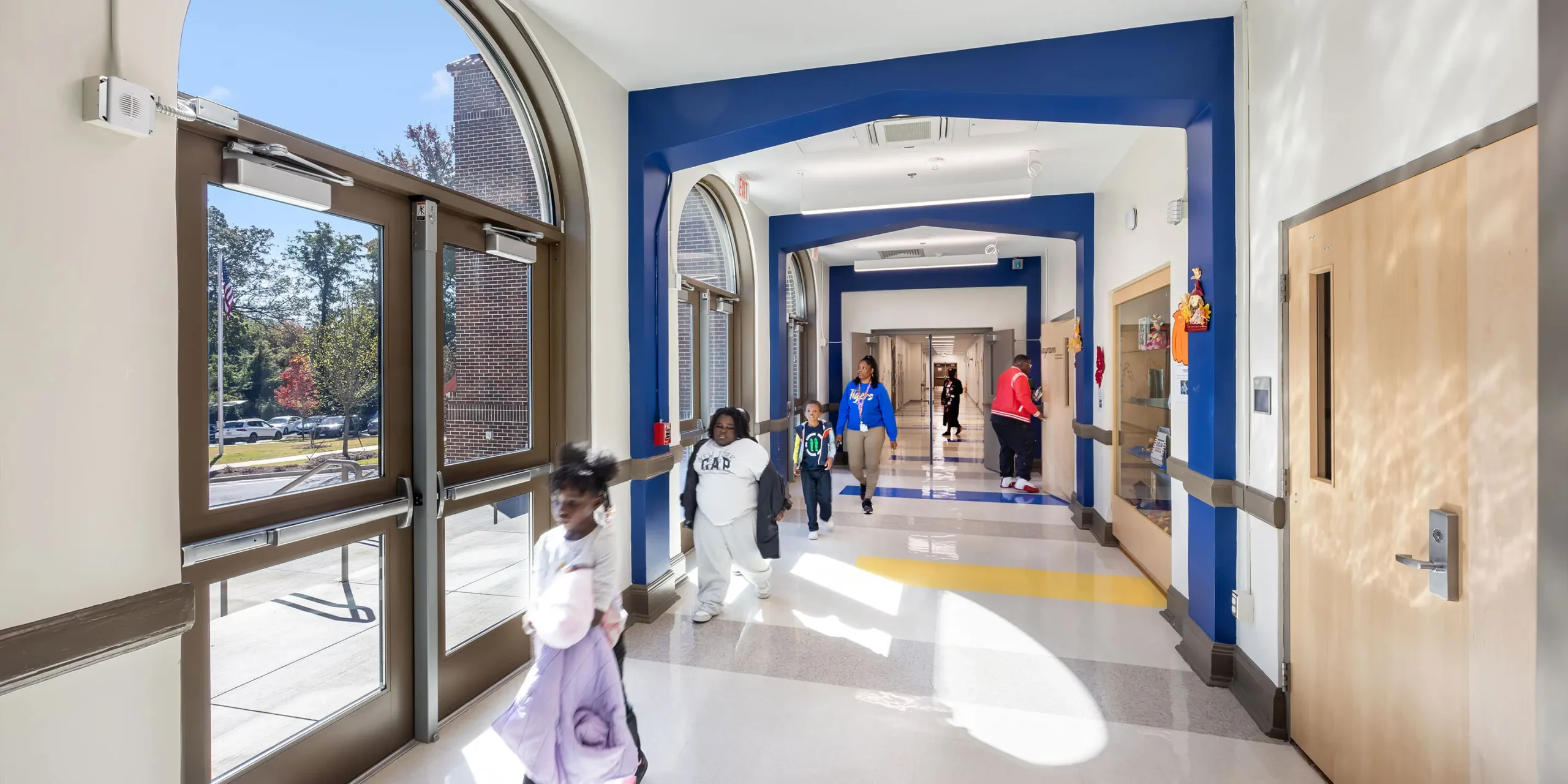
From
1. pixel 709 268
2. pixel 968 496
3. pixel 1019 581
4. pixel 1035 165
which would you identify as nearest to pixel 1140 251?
pixel 1035 165

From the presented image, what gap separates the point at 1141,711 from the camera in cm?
295

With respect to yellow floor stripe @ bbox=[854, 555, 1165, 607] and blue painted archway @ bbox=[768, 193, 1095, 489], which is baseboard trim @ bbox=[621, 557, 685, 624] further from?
blue painted archway @ bbox=[768, 193, 1095, 489]

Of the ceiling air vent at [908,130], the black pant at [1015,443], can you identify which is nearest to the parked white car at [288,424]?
the ceiling air vent at [908,130]

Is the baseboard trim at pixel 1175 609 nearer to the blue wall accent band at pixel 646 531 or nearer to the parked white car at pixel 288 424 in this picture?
the blue wall accent band at pixel 646 531

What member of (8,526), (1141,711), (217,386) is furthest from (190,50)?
(1141,711)

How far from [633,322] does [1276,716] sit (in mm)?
3820

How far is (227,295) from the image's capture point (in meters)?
2.01

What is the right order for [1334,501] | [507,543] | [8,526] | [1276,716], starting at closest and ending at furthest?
[8,526], [1334,501], [1276,716], [507,543]

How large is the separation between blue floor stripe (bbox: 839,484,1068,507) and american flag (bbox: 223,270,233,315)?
672 cm

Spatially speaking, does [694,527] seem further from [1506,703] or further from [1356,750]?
[1506,703]

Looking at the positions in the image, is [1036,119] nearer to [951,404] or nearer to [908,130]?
[908,130]

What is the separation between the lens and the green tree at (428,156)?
8.73ft

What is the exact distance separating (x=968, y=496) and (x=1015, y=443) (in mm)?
1065

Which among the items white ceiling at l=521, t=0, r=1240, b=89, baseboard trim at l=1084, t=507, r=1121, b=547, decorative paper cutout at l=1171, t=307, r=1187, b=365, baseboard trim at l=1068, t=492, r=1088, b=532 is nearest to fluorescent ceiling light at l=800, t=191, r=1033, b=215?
decorative paper cutout at l=1171, t=307, r=1187, b=365
